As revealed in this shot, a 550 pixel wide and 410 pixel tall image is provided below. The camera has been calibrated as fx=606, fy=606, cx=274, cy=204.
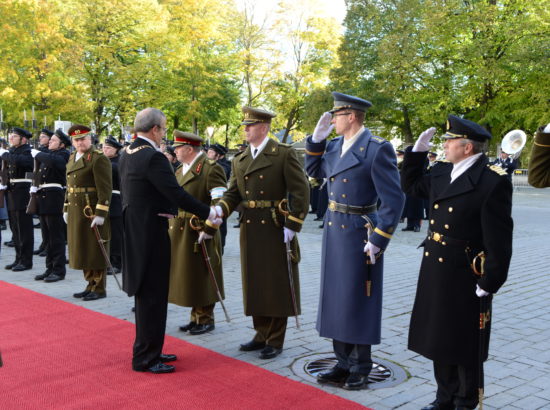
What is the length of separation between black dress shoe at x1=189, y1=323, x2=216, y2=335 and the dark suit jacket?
3.93ft

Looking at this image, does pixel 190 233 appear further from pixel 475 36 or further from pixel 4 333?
pixel 475 36

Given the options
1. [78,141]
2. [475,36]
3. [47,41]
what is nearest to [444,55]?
[475,36]

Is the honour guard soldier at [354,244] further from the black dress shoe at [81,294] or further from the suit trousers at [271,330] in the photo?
Answer: the black dress shoe at [81,294]

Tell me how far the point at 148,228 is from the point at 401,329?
288 centimetres

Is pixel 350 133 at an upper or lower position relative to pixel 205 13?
lower

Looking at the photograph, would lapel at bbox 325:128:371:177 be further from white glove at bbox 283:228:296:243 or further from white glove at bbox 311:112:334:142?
white glove at bbox 283:228:296:243

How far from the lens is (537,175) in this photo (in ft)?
11.7

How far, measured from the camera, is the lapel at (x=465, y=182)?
3.83m

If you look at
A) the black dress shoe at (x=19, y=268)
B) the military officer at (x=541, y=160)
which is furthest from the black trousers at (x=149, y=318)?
the black dress shoe at (x=19, y=268)

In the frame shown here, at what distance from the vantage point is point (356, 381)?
462 centimetres

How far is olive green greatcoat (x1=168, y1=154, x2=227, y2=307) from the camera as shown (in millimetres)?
5996

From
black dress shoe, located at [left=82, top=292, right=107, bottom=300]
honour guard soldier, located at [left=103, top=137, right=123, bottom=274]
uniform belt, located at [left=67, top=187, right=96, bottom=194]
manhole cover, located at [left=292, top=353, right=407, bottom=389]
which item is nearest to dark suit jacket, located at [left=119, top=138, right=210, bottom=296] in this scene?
manhole cover, located at [left=292, top=353, right=407, bottom=389]

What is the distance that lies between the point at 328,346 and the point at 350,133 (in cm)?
213

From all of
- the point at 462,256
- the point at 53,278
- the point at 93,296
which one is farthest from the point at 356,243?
the point at 53,278
